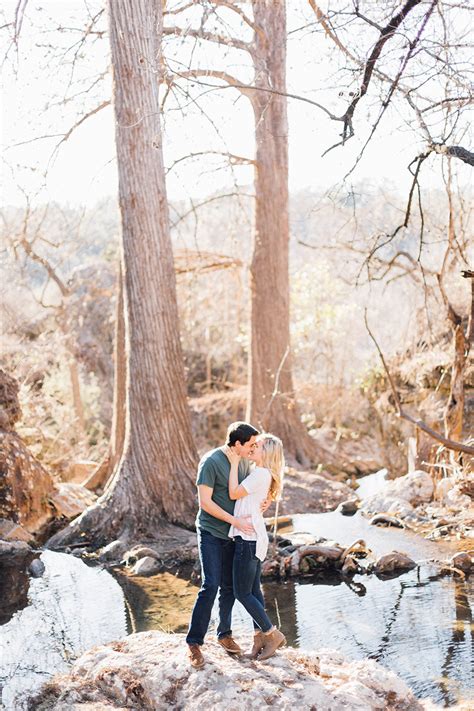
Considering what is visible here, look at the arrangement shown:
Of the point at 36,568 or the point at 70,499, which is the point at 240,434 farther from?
the point at 70,499

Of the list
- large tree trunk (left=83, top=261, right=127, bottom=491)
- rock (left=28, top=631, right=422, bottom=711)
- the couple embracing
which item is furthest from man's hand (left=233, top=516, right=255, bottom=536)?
large tree trunk (left=83, top=261, right=127, bottom=491)

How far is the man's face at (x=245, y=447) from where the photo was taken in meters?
4.98

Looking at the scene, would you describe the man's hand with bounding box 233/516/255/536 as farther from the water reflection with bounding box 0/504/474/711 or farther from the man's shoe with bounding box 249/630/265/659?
the water reflection with bounding box 0/504/474/711

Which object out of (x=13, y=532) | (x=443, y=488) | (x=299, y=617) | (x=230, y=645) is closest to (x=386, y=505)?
(x=443, y=488)

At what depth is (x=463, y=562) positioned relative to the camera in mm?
7711

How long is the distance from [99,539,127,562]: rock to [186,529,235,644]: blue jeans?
13.2 ft

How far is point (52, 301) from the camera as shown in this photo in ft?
89.3

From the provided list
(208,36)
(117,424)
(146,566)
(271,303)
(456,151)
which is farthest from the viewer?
(271,303)

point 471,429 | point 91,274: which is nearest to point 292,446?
point 471,429

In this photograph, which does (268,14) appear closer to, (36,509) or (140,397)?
(140,397)

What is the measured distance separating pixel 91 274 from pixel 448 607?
18.6 m

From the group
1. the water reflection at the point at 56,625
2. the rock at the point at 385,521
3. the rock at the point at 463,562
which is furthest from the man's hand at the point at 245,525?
the rock at the point at 385,521

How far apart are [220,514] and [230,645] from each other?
870 millimetres

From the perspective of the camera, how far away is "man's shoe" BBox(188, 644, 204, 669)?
482 cm
